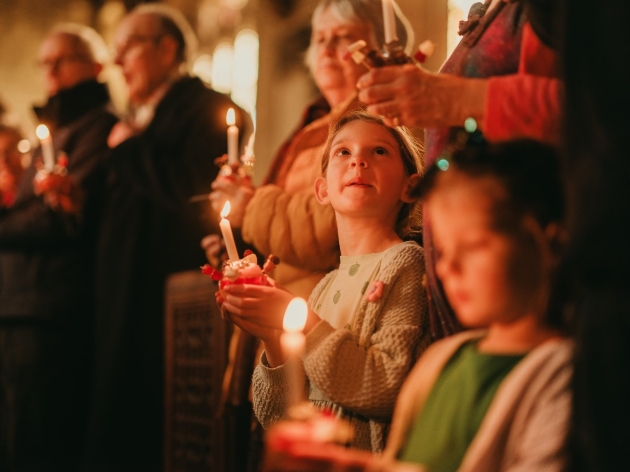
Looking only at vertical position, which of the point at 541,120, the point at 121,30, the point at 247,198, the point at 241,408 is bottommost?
the point at 241,408

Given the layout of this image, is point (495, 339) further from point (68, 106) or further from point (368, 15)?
point (68, 106)

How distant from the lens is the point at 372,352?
5.04 ft

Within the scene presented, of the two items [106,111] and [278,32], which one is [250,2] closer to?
[278,32]

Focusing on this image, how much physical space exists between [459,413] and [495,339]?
0.11m

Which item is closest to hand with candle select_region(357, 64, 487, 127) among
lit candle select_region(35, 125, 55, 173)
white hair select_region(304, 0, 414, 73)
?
white hair select_region(304, 0, 414, 73)

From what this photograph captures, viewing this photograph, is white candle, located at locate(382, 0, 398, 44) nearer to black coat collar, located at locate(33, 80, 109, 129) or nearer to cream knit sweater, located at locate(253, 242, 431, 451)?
cream knit sweater, located at locate(253, 242, 431, 451)

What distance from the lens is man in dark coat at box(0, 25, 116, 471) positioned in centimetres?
373

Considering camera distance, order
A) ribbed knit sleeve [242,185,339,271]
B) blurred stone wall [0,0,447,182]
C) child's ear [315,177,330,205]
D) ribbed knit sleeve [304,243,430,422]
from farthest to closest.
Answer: blurred stone wall [0,0,447,182] → ribbed knit sleeve [242,185,339,271] → child's ear [315,177,330,205] → ribbed knit sleeve [304,243,430,422]

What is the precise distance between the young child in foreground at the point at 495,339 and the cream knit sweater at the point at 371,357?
1.11 feet

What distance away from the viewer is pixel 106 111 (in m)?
4.16

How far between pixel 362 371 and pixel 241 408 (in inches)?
44.1

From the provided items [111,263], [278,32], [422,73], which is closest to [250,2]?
[278,32]

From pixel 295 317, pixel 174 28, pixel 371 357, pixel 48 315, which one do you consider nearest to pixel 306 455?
pixel 295 317

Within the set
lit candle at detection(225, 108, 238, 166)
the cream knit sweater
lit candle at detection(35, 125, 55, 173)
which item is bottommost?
the cream knit sweater
